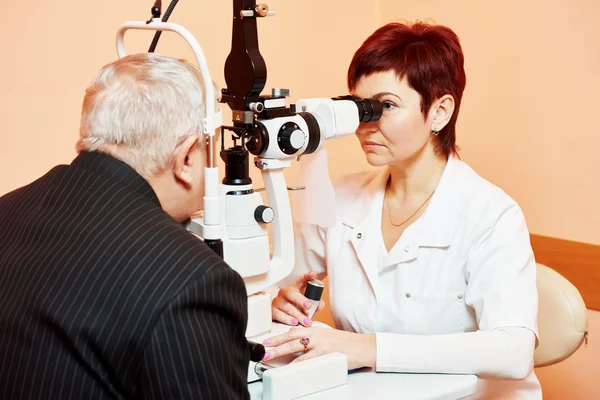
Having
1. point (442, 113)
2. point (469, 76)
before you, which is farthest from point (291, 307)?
point (469, 76)

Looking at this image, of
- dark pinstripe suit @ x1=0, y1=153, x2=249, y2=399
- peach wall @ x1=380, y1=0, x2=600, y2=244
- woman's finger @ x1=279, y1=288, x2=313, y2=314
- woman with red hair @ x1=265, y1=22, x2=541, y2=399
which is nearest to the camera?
dark pinstripe suit @ x1=0, y1=153, x2=249, y2=399

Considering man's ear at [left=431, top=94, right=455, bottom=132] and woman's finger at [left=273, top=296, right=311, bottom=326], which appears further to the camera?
man's ear at [left=431, top=94, right=455, bottom=132]

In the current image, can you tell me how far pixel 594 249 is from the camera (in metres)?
2.15

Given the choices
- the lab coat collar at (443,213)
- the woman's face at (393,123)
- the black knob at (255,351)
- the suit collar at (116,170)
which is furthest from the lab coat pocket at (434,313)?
the suit collar at (116,170)

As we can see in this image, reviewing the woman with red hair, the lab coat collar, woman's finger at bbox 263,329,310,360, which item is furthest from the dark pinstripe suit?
the lab coat collar

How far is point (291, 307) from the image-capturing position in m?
1.65

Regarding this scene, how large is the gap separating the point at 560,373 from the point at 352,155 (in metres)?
1.09

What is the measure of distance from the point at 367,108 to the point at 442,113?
0.27m

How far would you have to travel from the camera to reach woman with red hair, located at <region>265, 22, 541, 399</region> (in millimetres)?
1504

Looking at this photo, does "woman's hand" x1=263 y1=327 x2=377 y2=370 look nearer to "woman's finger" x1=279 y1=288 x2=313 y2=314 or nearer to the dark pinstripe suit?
"woman's finger" x1=279 y1=288 x2=313 y2=314

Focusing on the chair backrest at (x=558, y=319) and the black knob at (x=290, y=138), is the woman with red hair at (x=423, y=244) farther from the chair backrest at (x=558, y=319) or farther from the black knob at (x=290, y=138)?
the black knob at (x=290, y=138)

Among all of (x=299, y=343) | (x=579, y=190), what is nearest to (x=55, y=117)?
(x=299, y=343)

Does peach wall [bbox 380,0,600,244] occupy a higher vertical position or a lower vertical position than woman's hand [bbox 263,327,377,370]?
higher

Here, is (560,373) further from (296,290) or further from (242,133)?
(242,133)
